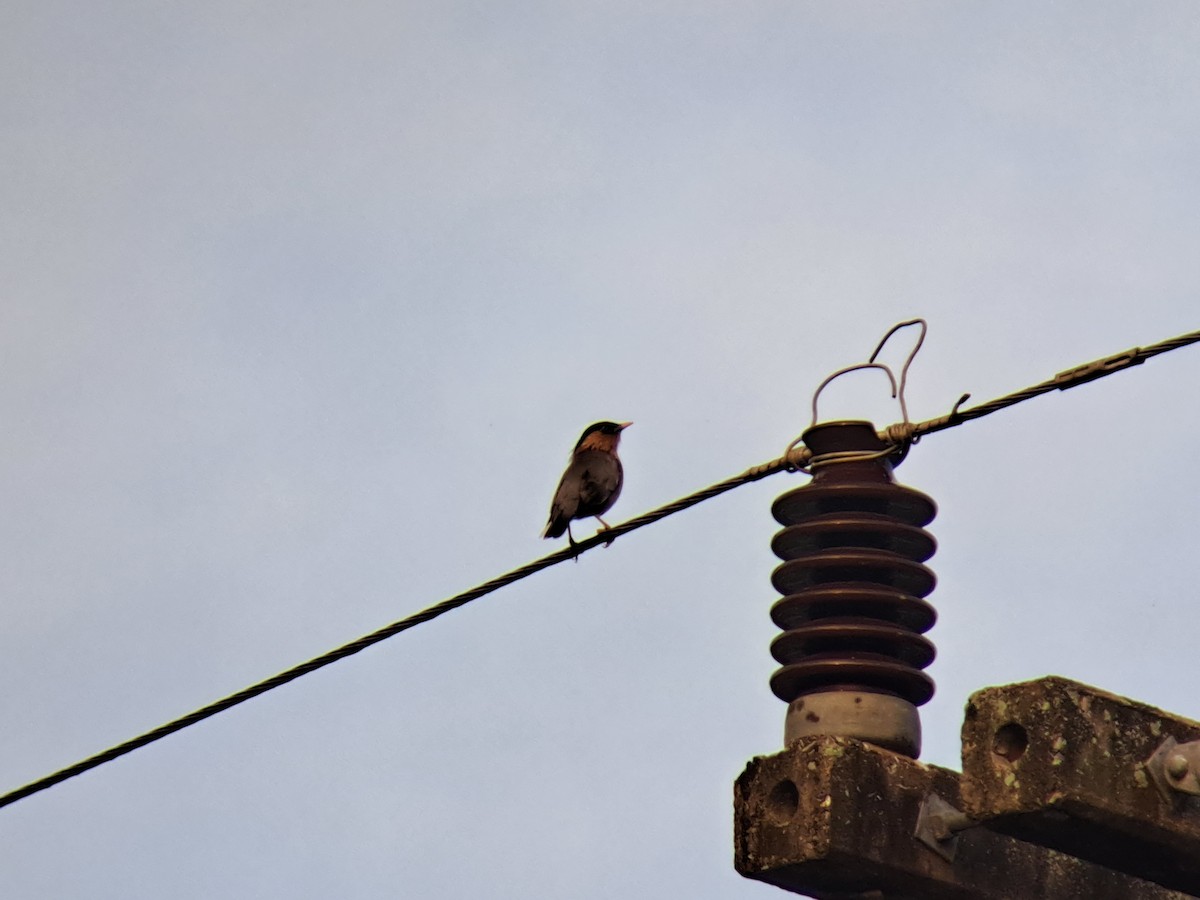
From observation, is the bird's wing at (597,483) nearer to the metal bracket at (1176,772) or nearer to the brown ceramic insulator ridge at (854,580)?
the brown ceramic insulator ridge at (854,580)

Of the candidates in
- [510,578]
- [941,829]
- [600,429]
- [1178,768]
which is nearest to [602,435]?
[600,429]

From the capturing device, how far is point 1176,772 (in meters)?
6.04

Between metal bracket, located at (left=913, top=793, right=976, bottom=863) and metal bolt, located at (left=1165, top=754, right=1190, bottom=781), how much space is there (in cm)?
67

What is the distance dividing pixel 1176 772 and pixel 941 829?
784 millimetres

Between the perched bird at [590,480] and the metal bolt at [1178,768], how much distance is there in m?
7.52

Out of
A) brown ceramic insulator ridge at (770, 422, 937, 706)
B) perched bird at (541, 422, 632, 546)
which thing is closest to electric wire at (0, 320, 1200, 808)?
brown ceramic insulator ridge at (770, 422, 937, 706)

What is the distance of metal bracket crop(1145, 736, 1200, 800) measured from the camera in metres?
6.03

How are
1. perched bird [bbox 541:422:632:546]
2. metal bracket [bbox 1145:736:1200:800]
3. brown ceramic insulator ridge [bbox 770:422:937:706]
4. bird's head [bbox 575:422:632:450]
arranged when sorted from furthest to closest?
1. bird's head [bbox 575:422:632:450]
2. perched bird [bbox 541:422:632:546]
3. brown ceramic insulator ridge [bbox 770:422:937:706]
4. metal bracket [bbox 1145:736:1200:800]

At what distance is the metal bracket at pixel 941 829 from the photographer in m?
6.43

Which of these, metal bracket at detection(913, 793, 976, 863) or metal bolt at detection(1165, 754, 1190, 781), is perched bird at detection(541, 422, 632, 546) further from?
metal bolt at detection(1165, 754, 1190, 781)

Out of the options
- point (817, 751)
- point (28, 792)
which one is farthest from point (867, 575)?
point (28, 792)

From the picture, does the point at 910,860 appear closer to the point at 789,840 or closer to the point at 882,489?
the point at 789,840

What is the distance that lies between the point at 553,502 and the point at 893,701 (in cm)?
669

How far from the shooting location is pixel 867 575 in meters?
7.44
